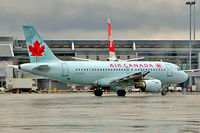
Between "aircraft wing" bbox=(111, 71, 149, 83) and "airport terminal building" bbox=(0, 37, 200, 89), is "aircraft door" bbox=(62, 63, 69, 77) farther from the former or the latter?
"airport terminal building" bbox=(0, 37, 200, 89)

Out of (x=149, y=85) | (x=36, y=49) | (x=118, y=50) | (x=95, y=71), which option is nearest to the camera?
(x=36, y=49)

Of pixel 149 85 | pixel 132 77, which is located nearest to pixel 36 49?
pixel 132 77

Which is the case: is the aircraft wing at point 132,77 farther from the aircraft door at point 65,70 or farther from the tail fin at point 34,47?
the tail fin at point 34,47

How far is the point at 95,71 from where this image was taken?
55.5 meters

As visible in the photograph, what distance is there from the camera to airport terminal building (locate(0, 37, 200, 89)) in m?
123

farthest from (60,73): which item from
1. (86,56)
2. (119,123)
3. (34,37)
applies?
(86,56)

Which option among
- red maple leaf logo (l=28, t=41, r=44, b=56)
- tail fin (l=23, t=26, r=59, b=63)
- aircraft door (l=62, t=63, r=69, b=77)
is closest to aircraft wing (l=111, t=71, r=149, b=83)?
aircraft door (l=62, t=63, r=69, b=77)

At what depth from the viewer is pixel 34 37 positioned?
Result: 52.9 m

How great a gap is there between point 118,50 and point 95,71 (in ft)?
254

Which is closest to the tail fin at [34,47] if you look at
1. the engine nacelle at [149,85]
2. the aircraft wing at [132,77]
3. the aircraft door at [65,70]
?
the aircraft door at [65,70]

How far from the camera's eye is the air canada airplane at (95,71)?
5256 cm

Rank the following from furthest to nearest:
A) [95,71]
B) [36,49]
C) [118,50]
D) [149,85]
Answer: [118,50] < [95,71] < [149,85] < [36,49]

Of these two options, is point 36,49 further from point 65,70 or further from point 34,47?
point 65,70

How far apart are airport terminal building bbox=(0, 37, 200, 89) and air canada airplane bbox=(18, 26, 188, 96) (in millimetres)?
56930
